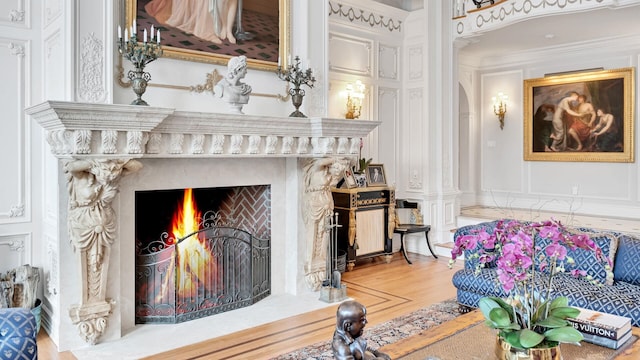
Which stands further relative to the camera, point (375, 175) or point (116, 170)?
point (375, 175)

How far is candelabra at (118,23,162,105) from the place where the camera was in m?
3.37

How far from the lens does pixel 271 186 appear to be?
461 centimetres

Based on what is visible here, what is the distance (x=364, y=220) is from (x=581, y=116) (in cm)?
382

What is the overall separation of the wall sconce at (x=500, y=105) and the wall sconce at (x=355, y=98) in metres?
3.03

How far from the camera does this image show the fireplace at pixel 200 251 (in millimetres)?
3889

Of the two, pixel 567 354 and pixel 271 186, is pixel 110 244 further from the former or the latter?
pixel 567 354

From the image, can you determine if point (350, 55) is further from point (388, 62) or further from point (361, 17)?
point (388, 62)

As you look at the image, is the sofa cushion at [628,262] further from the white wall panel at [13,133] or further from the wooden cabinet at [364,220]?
the white wall panel at [13,133]

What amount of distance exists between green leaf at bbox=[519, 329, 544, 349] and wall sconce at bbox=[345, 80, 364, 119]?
14.4 feet

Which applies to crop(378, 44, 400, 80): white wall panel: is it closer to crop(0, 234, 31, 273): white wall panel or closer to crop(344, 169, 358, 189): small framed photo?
crop(344, 169, 358, 189): small framed photo

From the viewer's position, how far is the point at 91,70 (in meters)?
3.38

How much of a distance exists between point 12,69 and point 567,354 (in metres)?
4.11

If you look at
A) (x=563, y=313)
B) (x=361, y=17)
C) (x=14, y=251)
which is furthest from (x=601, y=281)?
(x=14, y=251)

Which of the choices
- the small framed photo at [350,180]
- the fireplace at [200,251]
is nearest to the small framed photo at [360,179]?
the small framed photo at [350,180]
